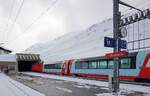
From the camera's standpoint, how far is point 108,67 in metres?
30.6

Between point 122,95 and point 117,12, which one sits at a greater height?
point 117,12

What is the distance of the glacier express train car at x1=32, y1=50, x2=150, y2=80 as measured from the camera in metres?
24.1

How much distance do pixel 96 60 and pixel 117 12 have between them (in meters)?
18.1

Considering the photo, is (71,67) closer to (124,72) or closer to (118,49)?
(124,72)

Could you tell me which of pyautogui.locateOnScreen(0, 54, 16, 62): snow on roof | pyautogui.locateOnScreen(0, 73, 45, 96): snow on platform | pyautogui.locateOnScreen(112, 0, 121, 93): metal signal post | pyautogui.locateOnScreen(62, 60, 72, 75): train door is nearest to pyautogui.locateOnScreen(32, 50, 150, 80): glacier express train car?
pyautogui.locateOnScreen(62, 60, 72, 75): train door

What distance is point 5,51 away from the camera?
→ 358 feet

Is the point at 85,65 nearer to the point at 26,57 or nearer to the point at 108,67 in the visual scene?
the point at 108,67

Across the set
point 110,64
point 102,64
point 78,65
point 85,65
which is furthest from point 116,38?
point 78,65

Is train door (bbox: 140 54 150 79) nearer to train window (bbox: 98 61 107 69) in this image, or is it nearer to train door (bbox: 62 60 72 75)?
train window (bbox: 98 61 107 69)

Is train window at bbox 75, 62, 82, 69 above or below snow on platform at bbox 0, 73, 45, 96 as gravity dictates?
above

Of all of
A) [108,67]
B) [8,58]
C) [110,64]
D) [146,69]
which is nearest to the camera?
[146,69]

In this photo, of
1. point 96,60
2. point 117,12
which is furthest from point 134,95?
point 96,60

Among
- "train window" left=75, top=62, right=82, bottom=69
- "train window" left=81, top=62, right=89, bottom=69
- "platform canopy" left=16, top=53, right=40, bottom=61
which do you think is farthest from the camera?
"platform canopy" left=16, top=53, right=40, bottom=61

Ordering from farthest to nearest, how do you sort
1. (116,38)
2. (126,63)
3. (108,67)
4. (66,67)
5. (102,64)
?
(66,67) < (102,64) < (108,67) < (126,63) < (116,38)
